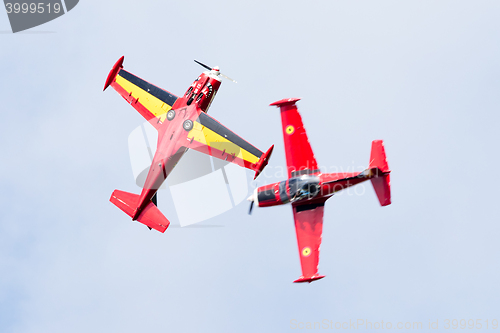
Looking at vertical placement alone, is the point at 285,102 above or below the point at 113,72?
below

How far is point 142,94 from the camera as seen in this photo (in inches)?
1933

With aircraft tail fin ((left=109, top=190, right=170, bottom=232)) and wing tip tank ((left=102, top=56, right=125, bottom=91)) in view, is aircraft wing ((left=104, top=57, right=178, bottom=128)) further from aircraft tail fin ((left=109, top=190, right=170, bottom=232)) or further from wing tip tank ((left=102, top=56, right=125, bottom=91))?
aircraft tail fin ((left=109, top=190, right=170, bottom=232))

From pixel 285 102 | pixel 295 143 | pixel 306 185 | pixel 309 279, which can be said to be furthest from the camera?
pixel 285 102

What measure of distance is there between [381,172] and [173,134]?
14.9 meters

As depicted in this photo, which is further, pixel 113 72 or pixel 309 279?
pixel 113 72

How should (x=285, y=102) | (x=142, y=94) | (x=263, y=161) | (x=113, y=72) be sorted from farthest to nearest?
(x=113, y=72) < (x=142, y=94) < (x=263, y=161) < (x=285, y=102)

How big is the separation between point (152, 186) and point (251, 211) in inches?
289

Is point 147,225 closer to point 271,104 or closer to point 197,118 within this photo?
point 197,118

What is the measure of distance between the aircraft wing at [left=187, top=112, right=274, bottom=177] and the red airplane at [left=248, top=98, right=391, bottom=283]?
131 inches

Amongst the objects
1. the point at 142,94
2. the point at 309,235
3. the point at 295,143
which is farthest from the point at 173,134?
the point at 309,235

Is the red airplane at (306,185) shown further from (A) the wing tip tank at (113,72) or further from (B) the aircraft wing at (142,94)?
(A) the wing tip tank at (113,72)

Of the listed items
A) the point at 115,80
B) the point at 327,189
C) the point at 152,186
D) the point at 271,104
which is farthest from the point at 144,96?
the point at 327,189

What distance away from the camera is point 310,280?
4081 centimetres

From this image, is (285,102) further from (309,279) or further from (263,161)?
(309,279)
